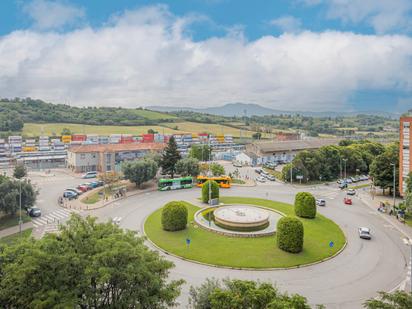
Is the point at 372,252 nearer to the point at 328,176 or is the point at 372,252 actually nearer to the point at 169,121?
the point at 328,176

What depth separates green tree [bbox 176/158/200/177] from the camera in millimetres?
55781

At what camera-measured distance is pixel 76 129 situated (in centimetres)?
12206

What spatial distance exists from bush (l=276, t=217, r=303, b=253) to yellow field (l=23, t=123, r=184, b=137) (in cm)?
10283

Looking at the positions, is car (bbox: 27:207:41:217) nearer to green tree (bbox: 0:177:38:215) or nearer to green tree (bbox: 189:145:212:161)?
green tree (bbox: 0:177:38:215)

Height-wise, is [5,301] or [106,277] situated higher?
[106,277]

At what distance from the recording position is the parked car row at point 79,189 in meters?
45.2

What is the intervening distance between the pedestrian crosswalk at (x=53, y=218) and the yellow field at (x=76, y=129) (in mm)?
81576

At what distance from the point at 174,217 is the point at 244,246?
758 centimetres

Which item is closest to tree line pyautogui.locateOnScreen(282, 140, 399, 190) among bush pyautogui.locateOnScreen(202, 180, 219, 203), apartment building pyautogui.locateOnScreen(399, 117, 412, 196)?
apartment building pyautogui.locateOnScreen(399, 117, 412, 196)

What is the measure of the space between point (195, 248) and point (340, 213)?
2140 centimetres

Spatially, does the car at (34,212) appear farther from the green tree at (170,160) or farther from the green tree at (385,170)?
the green tree at (385,170)

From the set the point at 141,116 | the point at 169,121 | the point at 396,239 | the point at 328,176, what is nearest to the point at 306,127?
the point at 169,121

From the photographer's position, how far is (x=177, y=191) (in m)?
49.9

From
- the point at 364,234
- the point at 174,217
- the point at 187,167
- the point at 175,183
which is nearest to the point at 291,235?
the point at 364,234
